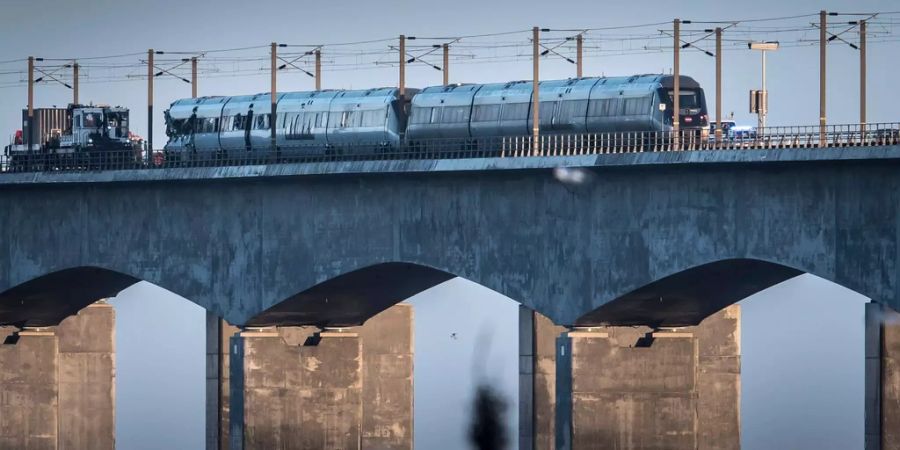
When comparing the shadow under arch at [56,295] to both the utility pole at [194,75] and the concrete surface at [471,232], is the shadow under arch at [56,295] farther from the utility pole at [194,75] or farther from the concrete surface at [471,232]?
the utility pole at [194,75]

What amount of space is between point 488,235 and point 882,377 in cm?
1476

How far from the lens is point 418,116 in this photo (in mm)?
79938

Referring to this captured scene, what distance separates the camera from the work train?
74.2 metres

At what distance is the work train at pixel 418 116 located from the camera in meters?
74.2

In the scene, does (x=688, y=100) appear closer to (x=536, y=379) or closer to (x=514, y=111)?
(x=514, y=111)

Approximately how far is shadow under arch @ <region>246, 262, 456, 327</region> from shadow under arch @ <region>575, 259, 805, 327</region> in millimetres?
8778

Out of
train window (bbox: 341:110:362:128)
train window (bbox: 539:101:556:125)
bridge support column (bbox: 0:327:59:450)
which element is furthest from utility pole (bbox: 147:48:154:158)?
train window (bbox: 539:101:556:125)

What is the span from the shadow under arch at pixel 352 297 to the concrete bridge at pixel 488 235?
11 cm

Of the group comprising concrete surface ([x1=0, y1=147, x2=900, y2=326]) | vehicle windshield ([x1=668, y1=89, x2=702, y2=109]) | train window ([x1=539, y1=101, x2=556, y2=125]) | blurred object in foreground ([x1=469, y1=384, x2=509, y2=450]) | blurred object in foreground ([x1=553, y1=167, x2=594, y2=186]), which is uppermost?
vehicle windshield ([x1=668, y1=89, x2=702, y2=109])

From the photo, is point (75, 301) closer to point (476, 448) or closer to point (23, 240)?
point (23, 240)

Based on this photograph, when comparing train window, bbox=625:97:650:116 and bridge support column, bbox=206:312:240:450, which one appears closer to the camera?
train window, bbox=625:97:650:116

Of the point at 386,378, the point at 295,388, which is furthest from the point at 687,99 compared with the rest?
the point at 386,378

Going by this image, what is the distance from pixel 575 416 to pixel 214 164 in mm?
20372

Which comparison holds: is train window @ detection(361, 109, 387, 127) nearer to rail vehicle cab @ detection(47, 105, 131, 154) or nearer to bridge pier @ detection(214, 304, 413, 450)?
bridge pier @ detection(214, 304, 413, 450)
